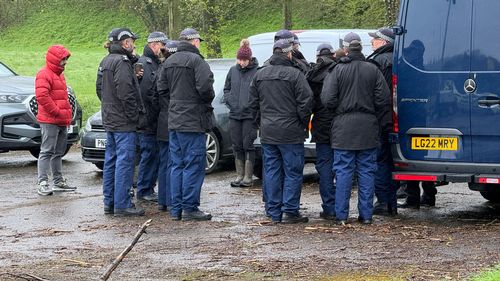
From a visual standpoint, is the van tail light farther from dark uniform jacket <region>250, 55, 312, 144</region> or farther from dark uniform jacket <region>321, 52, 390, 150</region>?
dark uniform jacket <region>250, 55, 312, 144</region>

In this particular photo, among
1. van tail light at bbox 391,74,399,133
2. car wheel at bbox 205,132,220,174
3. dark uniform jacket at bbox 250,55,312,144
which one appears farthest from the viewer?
car wheel at bbox 205,132,220,174

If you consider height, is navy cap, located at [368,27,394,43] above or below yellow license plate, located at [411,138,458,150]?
above

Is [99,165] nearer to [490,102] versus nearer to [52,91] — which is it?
[52,91]

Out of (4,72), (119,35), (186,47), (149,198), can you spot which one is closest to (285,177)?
(186,47)

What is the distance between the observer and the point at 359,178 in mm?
10602

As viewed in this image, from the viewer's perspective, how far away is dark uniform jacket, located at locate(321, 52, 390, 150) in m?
10.4

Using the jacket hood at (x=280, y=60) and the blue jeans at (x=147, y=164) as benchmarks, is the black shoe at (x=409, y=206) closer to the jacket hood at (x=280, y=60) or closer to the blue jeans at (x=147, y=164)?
the jacket hood at (x=280, y=60)

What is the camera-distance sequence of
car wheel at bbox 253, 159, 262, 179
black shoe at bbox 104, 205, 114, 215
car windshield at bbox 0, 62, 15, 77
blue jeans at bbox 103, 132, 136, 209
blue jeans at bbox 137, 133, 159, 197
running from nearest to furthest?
blue jeans at bbox 103, 132, 136, 209 → black shoe at bbox 104, 205, 114, 215 → blue jeans at bbox 137, 133, 159, 197 → car wheel at bbox 253, 159, 262, 179 → car windshield at bbox 0, 62, 15, 77

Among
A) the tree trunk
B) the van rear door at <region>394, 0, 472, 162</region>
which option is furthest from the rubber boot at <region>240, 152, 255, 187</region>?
the tree trunk

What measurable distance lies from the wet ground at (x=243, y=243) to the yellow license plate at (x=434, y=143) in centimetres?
82

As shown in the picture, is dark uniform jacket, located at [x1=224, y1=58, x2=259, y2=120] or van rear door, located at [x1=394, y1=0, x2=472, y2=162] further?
dark uniform jacket, located at [x1=224, y1=58, x2=259, y2=120]

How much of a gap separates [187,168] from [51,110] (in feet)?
9.64

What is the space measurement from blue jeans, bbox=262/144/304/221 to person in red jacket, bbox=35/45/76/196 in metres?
3.58

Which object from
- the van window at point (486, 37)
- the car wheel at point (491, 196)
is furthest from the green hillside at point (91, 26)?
the van window at point (486, 37)
